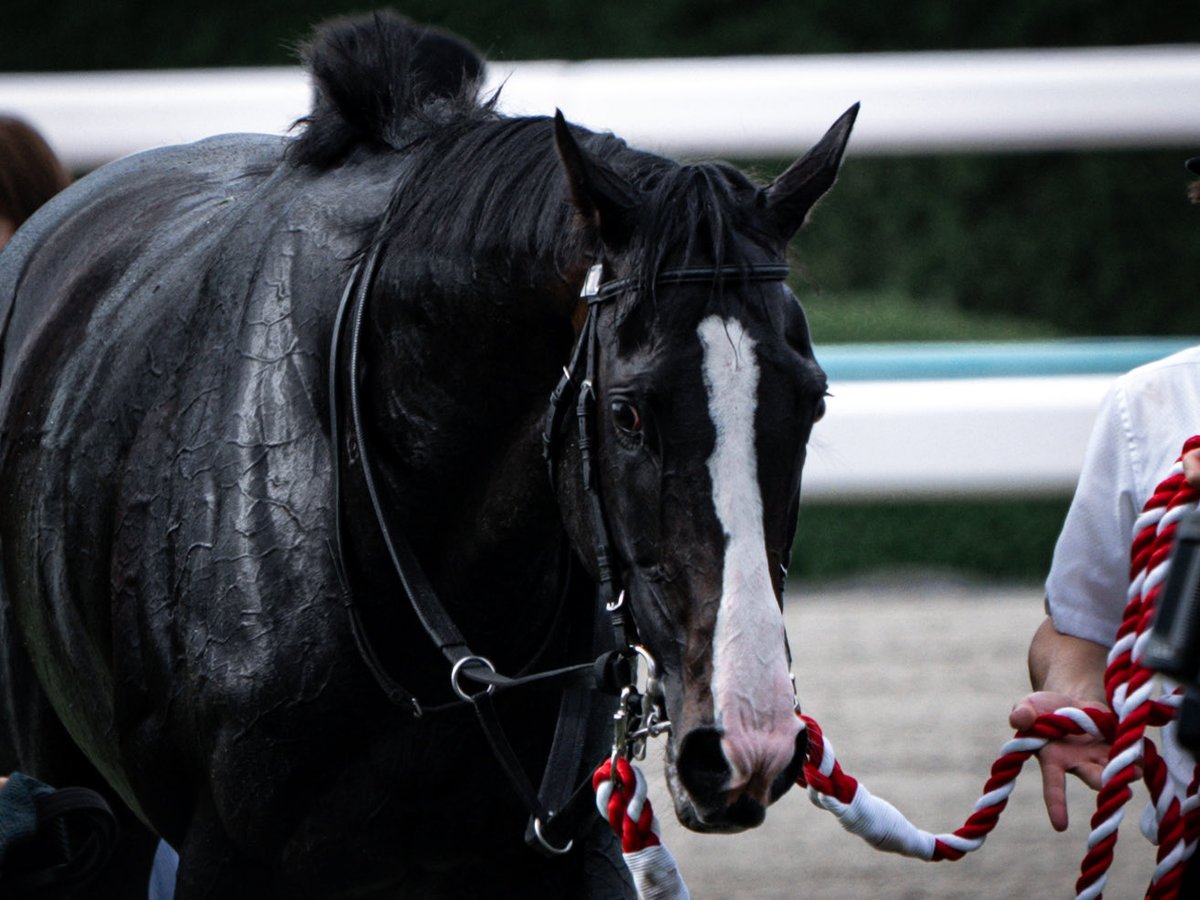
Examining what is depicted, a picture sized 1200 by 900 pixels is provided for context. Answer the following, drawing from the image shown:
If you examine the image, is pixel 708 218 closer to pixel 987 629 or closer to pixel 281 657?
pixel 281 657

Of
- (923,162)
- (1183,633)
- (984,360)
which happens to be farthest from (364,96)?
(923,162)

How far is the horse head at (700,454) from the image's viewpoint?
6.63 feet

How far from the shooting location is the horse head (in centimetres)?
202

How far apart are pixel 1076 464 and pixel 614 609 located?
2286mm

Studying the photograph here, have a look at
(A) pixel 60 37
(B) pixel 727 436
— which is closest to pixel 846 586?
(A) pixel 60 37

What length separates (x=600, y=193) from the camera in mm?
2193

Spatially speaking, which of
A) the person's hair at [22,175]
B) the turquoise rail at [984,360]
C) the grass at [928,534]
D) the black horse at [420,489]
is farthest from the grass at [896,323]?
the black horse at [420,489]

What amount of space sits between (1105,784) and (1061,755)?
0.10 meters

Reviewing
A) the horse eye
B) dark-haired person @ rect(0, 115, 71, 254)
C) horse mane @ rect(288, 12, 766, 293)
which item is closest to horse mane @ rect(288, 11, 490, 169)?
horse mane @ rect(288, 12, 766, 293)

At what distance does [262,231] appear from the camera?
2.78m

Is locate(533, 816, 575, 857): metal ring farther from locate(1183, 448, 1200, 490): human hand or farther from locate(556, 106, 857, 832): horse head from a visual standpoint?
locate(1183, 448, 1200, 490): human hand

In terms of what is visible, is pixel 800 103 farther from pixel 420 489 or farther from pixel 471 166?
pixel 420 489

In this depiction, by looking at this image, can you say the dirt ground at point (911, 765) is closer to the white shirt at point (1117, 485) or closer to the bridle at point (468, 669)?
the bridle at point (468, 669)

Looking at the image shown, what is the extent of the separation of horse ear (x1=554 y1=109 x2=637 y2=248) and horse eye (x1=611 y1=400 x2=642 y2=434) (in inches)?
8.4
